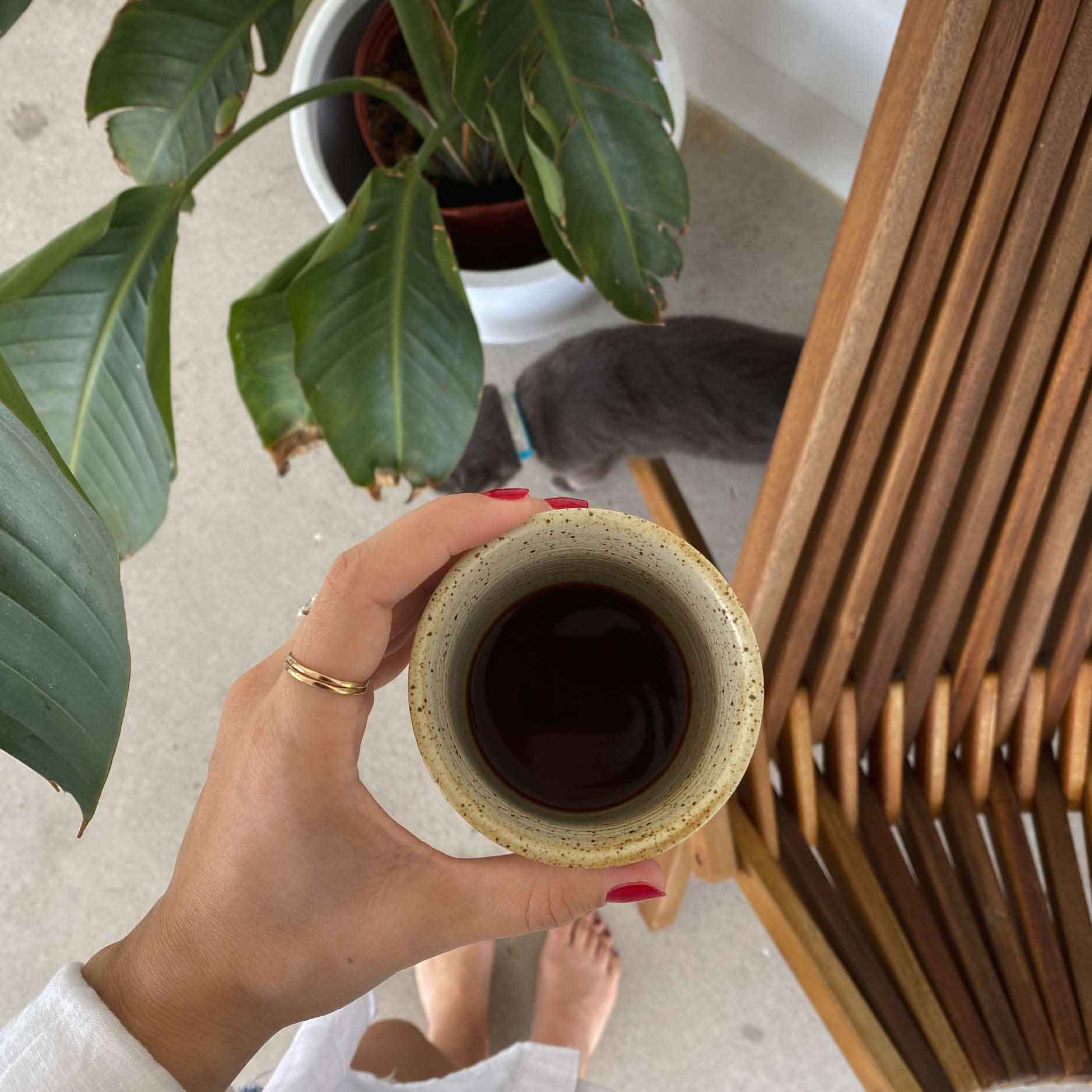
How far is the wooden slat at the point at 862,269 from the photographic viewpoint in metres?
0.58

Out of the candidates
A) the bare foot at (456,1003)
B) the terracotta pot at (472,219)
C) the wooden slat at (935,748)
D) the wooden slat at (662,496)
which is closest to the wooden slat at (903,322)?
the wooden slat at (935,748)

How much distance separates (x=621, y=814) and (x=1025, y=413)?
1.40 feet

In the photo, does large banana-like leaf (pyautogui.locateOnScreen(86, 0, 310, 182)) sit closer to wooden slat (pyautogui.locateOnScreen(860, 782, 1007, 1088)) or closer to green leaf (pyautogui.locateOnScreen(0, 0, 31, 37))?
green leaf (pyautogui.locateOnScreen(0, 0, 31, 37))

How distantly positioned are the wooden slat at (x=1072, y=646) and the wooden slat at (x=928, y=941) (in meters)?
0.18

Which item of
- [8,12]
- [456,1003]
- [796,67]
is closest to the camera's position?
[8,12]

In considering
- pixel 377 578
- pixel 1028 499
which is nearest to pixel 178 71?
pixel 377 578

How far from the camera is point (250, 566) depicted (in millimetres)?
1383

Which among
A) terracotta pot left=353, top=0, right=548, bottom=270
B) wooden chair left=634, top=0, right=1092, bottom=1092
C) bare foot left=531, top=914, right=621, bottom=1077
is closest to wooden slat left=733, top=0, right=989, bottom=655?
wooden chair left=634, top=0, right=1092, bottom=1092

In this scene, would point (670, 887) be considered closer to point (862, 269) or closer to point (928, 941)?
point (928, 941)

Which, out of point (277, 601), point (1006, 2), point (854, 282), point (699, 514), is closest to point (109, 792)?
point (277, 601)

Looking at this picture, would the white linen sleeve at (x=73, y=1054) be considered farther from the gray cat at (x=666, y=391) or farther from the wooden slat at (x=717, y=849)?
the gray cat at (x=666, y=391)

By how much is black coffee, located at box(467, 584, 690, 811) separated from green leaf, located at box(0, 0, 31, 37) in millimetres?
526

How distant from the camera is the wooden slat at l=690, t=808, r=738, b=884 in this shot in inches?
31.9

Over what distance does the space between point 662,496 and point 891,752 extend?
0.44 meters
